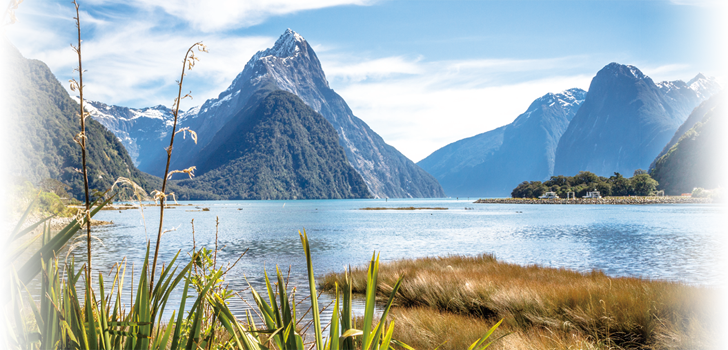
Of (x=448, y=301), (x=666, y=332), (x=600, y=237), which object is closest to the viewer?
(x=666, y=332)

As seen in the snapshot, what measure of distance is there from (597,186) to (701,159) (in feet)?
88.7

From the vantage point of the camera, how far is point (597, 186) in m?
136

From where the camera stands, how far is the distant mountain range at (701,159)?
393 ft

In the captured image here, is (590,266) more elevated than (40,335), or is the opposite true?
(40,335)

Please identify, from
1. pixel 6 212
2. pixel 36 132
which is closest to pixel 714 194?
pixel 6 212

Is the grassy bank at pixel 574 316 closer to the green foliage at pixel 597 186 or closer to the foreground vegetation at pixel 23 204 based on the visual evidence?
the foreground vegetation at pixel 23 204

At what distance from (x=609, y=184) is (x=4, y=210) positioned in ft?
473

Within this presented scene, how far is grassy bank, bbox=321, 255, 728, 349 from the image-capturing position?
19.7 feet

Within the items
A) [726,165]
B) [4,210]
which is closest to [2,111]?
[4,210]

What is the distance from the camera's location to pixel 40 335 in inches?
79.5

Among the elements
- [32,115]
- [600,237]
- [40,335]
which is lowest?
[600,237]

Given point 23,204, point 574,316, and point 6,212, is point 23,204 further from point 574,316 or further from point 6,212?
point 574,316

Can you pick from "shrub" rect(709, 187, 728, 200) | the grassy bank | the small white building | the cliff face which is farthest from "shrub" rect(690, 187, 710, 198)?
the cliff face

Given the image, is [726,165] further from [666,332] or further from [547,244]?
[666,332]
